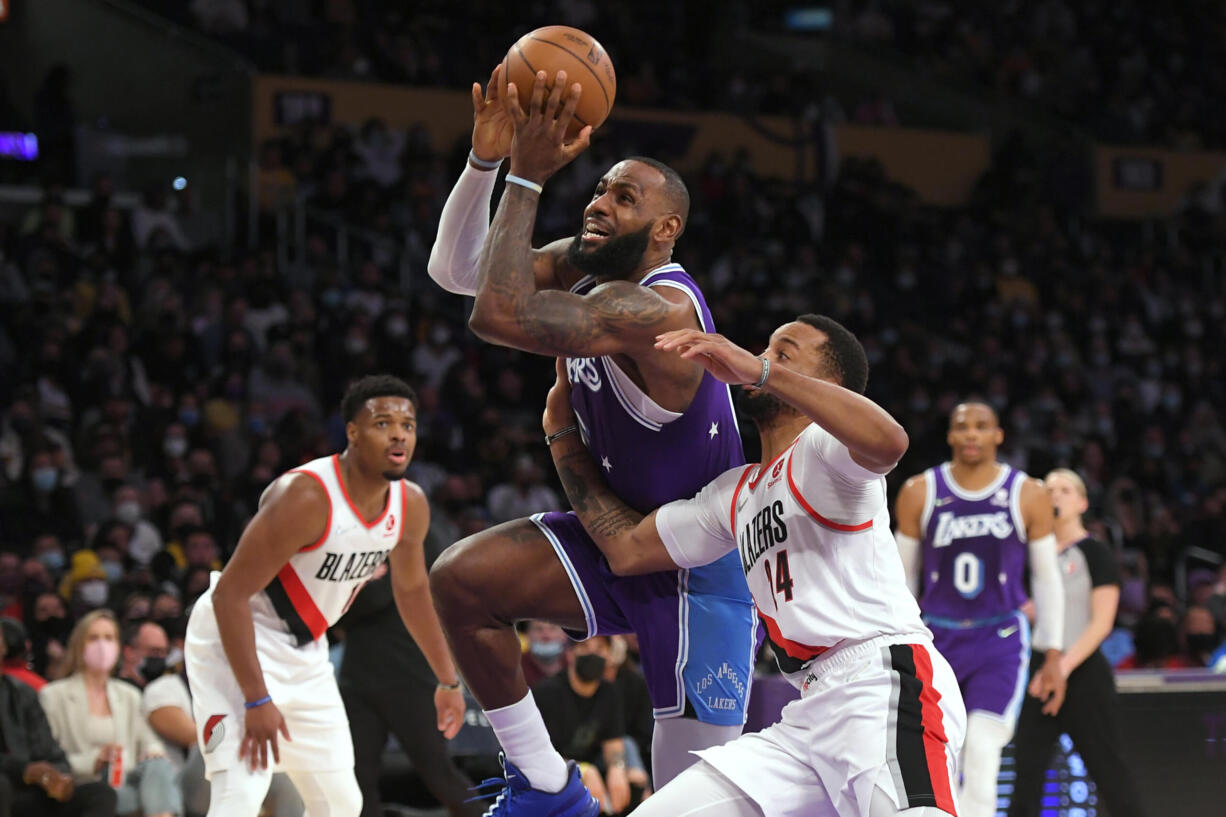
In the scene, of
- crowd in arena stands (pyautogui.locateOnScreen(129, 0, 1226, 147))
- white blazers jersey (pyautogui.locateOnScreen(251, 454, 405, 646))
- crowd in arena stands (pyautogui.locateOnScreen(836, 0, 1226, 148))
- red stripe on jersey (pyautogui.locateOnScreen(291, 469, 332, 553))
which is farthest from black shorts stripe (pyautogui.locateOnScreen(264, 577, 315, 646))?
crowd in arena stands (pyautogui.locateOnScreen(836, 0, 1226, 148))

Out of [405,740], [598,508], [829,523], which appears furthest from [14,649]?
[829,523]

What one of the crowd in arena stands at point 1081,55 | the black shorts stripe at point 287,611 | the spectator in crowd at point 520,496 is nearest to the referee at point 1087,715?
the black shorts stripe at point 287,611

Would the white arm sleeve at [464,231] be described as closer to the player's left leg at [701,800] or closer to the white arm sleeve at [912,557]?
the player's left leg at [701,800]

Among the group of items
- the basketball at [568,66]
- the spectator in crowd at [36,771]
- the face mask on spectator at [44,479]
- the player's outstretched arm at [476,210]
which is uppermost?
the basketball at [568,66]

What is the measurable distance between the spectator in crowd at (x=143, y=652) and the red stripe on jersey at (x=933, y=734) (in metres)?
4.97

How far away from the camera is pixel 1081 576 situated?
755cm

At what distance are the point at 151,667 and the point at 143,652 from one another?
184 millimetres

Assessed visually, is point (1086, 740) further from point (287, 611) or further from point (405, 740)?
point (287, 611)

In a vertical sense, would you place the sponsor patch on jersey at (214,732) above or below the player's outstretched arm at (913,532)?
below

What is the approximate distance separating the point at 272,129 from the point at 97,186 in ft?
9.28

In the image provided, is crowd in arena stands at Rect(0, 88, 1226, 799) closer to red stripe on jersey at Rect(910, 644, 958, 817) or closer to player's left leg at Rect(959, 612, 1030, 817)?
player's left leg at Rect(959, 612, 1030, 817)

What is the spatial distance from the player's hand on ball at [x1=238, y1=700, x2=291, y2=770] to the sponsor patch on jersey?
115mm

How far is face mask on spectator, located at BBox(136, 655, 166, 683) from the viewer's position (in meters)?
7.73

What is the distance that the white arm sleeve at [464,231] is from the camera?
438 centimetres
